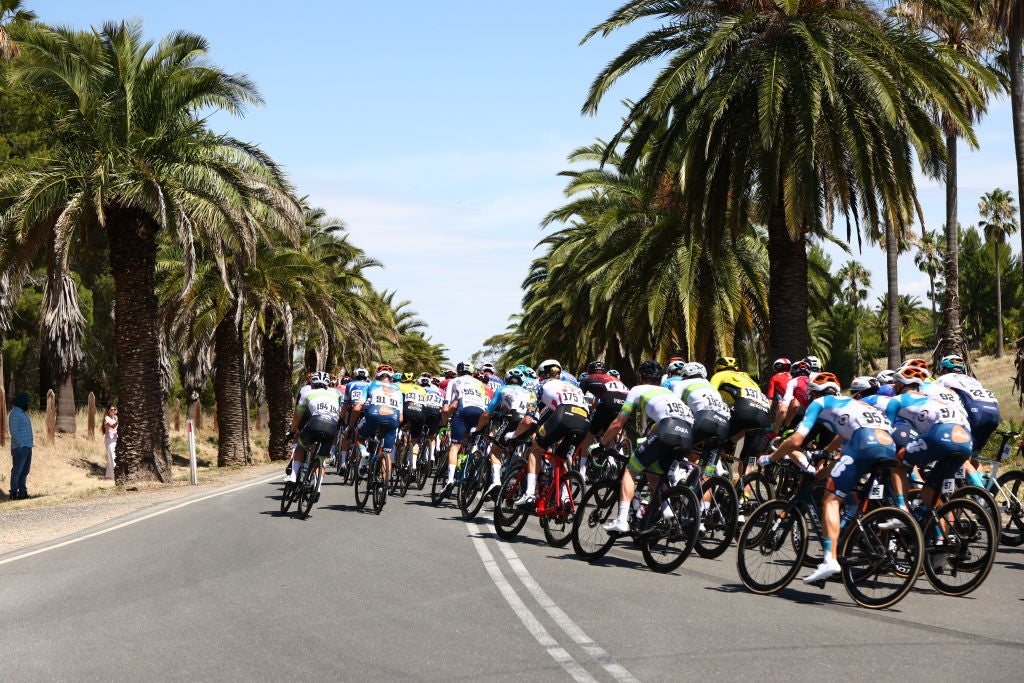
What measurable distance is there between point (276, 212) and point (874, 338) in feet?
323

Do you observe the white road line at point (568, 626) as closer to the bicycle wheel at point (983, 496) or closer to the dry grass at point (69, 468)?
the bicycle wheel at point (983, 496)

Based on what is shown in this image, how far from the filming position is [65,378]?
35938 mm

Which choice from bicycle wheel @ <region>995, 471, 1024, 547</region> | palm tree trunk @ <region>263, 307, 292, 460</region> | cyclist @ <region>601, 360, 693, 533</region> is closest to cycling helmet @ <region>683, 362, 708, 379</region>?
cyclist @ <region>601, 360, 693, 533</region>

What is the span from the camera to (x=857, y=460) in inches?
349

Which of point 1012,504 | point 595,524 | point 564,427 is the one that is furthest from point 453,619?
point 1012,504

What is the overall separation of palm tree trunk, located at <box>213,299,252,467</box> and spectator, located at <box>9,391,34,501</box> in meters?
11.9

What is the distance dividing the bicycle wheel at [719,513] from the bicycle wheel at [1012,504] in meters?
2.90

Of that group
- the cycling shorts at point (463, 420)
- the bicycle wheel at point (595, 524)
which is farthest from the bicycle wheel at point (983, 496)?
the cycling shorts at point (463, 420)

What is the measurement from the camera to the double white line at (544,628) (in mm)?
6367

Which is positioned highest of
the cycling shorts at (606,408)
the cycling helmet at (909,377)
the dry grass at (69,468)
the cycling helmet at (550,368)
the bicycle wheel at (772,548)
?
the cycling helmet at (550,368)

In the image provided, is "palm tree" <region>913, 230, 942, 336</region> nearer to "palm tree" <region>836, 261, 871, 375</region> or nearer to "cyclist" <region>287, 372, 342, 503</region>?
"palm tree" <region>836, 261, 871, 375</region>

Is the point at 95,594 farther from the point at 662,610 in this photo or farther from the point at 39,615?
the point at 662,610

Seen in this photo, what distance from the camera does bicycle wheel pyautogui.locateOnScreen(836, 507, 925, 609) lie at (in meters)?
8.20

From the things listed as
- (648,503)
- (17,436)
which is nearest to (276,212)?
(17,436)
